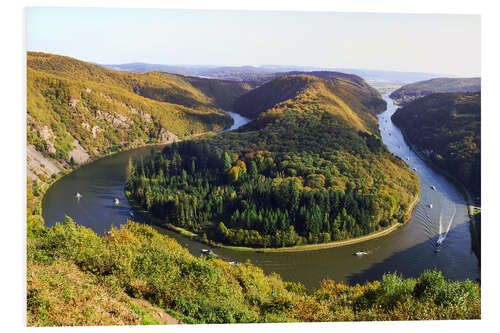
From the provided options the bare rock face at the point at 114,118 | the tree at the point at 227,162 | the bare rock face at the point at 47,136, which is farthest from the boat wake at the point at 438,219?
the bare rock face at the point at 114,118

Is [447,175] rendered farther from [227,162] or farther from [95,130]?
[95,130]

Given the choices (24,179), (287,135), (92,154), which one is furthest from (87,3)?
(287,135)

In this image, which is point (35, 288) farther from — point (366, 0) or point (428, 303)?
point (366, 0)

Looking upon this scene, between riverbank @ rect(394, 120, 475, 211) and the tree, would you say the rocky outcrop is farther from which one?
riverbank @ rect(394, 120, 475, 211)

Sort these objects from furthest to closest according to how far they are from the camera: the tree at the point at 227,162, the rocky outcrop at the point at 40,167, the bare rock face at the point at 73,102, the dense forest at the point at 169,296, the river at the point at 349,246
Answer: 1. the bare rock face at the point at 73,102
2. the tree at the point at 227,162
3. the river at the point at 349,246
4. the rocky outcrop at the point at 40,167
5. the dense forest at the point at 169,296

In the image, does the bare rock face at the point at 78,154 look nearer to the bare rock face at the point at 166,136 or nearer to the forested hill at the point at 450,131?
the forested hill at the point at 450,131

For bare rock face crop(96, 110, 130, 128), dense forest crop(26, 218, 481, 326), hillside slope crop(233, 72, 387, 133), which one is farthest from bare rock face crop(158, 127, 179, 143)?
dense forest crop(26, 218, 481, 326)
